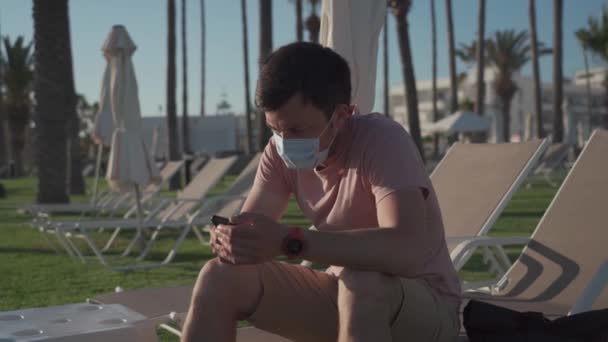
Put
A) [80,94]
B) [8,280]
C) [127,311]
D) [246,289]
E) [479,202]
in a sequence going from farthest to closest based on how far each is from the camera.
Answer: [80,94] < [8,280] < [479,202] < [127,311] < [246,289]

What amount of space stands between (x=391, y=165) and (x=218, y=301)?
0.59 meters

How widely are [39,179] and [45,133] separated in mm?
774

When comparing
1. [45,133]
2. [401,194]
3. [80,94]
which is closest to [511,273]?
[401,194]

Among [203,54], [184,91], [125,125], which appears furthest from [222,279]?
[203,54]

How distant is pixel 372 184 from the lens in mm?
2094

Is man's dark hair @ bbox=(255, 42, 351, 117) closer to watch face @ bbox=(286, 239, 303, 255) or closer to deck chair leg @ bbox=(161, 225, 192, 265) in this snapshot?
watch face @ bbox=(286, 239, 303, 255)

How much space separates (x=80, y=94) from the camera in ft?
201

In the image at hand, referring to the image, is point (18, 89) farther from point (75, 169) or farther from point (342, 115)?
point (342, 115)

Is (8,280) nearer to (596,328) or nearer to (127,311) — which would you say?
(127,311)

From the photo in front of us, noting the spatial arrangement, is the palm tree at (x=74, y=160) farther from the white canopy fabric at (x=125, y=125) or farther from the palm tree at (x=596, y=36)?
the palm tree at (x=596, y=36)

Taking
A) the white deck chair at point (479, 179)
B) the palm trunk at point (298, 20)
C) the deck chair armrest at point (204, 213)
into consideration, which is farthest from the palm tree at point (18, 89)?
the white deck chair at point (479, 179)

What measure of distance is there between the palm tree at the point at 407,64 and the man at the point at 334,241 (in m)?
16.4

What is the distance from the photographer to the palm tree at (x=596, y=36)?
3294cm

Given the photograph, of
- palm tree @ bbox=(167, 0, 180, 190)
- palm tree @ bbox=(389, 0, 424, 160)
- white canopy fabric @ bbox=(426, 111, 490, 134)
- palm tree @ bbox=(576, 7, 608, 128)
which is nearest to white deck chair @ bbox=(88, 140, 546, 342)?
palm tree @ bbox=(389, 0, 424, 160)
